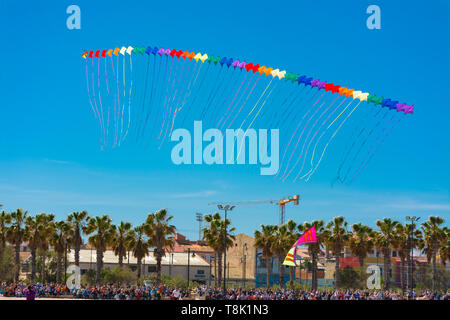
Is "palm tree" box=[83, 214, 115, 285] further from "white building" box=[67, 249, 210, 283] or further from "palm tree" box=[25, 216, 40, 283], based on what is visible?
"white building" box=[67, 249, 210, 283]

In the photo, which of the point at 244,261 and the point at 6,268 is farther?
the point at 244,261

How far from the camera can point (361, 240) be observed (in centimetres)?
7331

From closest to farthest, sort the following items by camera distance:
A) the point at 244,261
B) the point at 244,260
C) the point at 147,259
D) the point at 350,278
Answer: the point at 350,278, the point at 147,259, the point at 244,261, the point at 244,260

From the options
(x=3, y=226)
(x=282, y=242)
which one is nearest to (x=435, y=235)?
(x=282, y=242)

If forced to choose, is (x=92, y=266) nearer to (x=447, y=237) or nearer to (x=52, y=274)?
(x=52, y=274)

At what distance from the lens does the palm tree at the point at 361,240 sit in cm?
7325

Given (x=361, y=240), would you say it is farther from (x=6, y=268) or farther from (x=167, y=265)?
(x=6, y=268)

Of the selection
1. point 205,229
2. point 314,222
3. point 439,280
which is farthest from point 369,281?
point 205,229

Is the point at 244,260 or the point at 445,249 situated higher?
the point at 445,249

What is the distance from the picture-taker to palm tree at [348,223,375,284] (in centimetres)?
7325

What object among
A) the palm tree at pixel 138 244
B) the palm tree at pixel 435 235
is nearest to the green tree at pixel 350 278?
the palm tree at pixel 435 235

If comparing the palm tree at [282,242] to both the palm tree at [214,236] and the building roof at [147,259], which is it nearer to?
the palm tree at [214,236]

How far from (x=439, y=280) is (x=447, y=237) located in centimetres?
1368
